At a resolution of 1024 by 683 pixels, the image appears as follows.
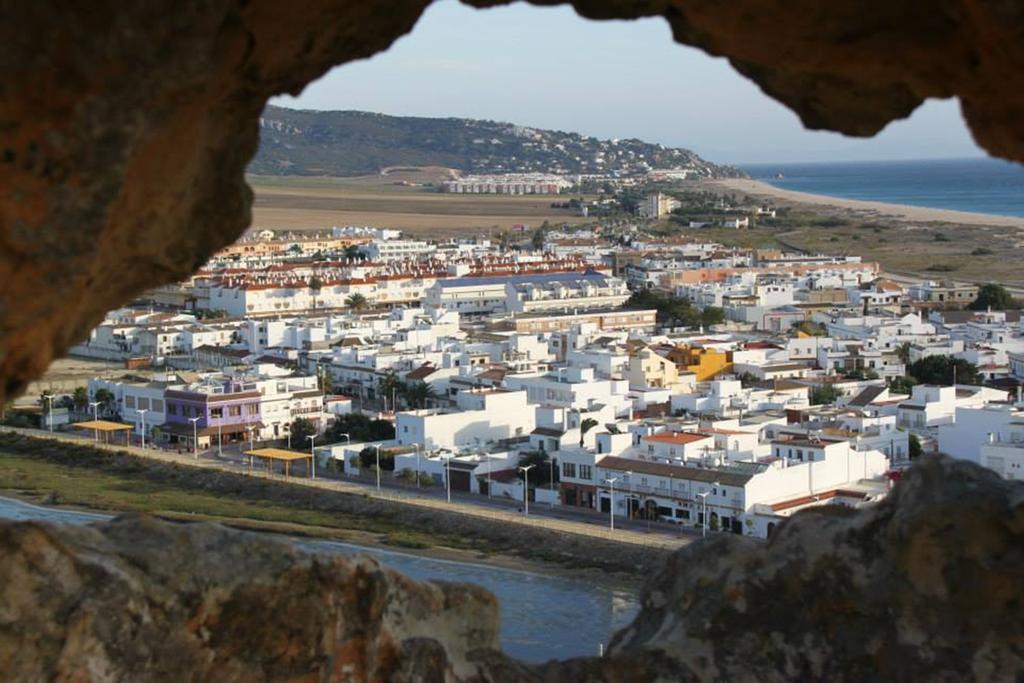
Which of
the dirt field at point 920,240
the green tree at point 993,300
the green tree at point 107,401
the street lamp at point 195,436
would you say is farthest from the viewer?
the dirt field at point 920,240

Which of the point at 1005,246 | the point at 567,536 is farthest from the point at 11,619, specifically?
the point at 1005,246

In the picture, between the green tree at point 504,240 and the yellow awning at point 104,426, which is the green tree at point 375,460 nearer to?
the yellow awning at point 104,426

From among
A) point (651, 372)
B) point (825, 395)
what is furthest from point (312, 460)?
point (825, 395)

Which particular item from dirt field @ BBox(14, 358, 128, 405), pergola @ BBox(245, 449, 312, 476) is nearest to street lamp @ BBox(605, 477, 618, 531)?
pergola @ BBox(245, 449, 312, 476)

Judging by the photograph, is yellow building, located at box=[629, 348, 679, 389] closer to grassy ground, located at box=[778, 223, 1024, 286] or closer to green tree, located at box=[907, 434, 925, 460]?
green tree, located at box=[907, 434, 925, 460]

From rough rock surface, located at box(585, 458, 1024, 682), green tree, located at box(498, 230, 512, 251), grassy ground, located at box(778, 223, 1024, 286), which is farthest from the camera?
green tree, located at box(498, 230, 512, 251)

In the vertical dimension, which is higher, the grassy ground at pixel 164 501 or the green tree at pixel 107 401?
the green tree at pixel 107 401

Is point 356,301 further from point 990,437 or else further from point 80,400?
point 990,437

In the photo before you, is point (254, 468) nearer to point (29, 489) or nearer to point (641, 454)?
point (29, 489)

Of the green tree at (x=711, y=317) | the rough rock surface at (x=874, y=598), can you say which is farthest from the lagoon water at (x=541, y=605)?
the green tree at (x=711, y=317)
